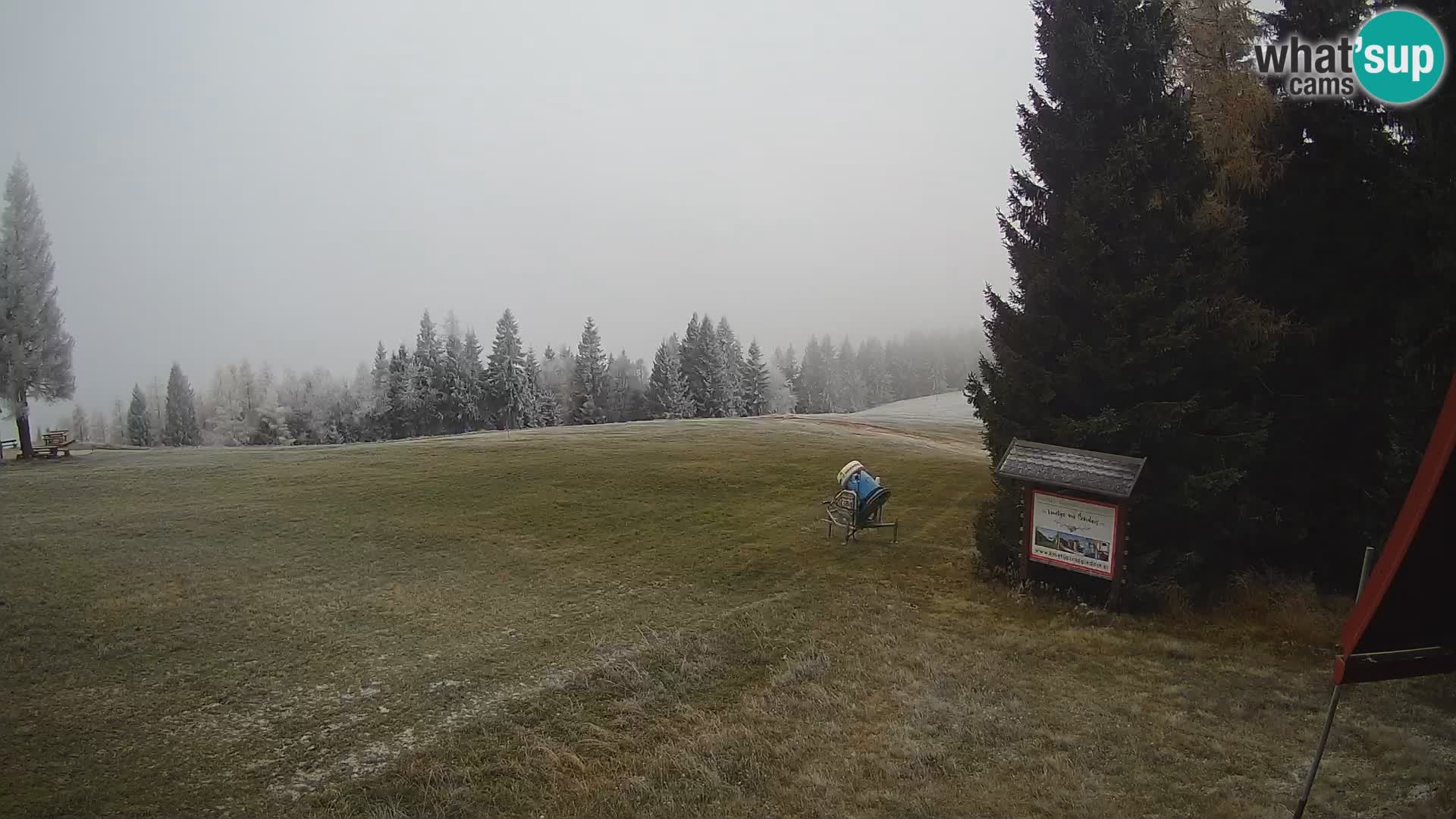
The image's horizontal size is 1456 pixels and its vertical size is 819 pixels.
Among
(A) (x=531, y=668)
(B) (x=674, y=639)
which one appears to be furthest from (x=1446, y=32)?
(A) (x=531, y=668)

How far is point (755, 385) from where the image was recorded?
90.4 metres

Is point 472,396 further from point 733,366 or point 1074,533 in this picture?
point 1074,533

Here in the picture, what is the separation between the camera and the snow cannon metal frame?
21.9 metres

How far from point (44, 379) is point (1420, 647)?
41771 millimetres

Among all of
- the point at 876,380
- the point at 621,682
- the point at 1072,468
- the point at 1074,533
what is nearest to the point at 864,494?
the point at 1074,533

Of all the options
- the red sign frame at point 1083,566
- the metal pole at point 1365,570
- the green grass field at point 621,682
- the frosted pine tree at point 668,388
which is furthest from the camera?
the frosted pine tree at point 668,388

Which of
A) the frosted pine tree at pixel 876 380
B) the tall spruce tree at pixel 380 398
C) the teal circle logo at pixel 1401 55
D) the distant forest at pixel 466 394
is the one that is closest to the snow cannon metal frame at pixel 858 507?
the teal circle logo at pixel 1401 55

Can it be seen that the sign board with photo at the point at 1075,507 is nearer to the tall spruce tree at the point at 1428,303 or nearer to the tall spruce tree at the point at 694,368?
the tall spruce tree at the point at 1428,303

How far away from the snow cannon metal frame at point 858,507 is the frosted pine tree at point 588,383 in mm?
59676

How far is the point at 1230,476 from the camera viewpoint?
13.8 m

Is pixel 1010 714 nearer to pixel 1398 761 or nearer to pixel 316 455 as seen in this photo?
pixel 1398 761

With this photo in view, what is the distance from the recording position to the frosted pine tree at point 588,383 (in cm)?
7944

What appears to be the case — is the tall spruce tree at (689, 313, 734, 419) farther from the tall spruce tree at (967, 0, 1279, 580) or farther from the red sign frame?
the tall spruce tree at (967, 0, 1279, 580)

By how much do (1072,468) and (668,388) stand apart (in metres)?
66.8
